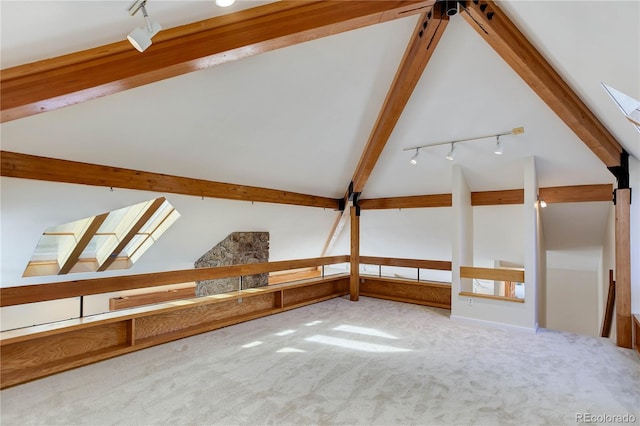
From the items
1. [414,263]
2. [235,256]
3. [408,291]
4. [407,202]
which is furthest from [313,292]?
[407,202]

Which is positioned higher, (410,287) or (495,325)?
(410,287)

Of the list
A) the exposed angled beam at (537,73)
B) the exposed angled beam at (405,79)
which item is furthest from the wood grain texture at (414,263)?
the exposed angled beam at (537,73)

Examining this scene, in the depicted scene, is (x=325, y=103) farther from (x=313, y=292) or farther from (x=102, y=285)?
(x=313, y=292)

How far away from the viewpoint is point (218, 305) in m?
4.51

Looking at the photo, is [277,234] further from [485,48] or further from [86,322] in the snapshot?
[485,48]

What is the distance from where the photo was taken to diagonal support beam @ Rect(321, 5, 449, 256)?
2.76 metres

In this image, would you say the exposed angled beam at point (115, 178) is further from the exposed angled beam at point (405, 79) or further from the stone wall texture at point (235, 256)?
the exposed angled beam at point (405, 79)

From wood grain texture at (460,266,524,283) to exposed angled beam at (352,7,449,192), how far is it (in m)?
2.14

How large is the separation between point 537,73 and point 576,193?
2635 mm

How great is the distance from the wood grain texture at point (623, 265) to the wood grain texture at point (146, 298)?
728cm

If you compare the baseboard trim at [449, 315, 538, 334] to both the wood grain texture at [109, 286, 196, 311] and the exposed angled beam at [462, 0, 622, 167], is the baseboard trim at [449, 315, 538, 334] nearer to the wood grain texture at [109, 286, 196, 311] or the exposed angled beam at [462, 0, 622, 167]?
the exposed angled beam at [462, 0, 622, 167]

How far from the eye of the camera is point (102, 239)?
5.21 meters

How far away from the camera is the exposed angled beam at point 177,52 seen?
5.58ft

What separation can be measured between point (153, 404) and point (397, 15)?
342 centimetres
